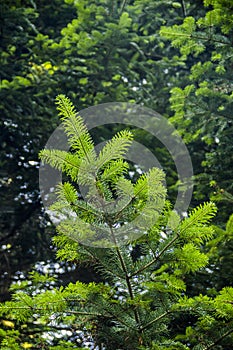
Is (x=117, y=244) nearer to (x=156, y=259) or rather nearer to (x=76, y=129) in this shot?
(x=156, y=259)

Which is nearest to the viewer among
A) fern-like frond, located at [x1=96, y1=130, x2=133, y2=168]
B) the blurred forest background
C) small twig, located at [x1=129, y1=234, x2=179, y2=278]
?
fern-like frond, located at [x1=96, y1=130, x2=133, y2=168]

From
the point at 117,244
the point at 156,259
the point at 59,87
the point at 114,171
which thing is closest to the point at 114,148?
the point at 114,171

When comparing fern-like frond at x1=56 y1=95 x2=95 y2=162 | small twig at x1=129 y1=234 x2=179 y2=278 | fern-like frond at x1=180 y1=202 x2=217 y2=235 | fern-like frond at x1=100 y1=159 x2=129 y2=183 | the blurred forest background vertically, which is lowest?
small twig at x1=129 y1=234 x2=179 y2=278

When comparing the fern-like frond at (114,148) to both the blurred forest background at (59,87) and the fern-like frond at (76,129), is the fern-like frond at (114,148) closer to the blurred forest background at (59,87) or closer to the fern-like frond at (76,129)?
the fern-like frond at (76,129)

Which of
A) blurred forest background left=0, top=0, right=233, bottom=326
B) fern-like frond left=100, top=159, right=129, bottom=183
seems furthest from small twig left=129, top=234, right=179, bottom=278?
blurred forest background left=0, top=0, right=233, bottom=326

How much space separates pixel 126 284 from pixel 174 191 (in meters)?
3.19

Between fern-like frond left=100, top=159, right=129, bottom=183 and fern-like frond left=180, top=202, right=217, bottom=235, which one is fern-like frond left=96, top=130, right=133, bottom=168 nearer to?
fern-like frond left=100, top=159, right=129, bottom=183

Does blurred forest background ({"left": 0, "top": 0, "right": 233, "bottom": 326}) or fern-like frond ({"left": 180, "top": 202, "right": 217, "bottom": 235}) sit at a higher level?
blurred forest background ({"left": 0, "top": 0, "right": 233, "bottom": 326})

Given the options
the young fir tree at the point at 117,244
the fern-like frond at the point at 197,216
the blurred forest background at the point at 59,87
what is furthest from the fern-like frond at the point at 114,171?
the blurred forest background at the point at 59,87

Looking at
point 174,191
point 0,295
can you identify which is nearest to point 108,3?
point 174,191

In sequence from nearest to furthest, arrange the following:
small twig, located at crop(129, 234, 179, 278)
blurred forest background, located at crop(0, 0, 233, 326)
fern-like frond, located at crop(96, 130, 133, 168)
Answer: fern-like frond, located at crop(96, 130, 133, 168) → small twig, located at crop(129, 234, 179, 278) → blurred forest background, located at crop(0, 0, 233, 326)

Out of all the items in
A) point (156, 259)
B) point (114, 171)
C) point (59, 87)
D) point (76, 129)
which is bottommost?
point (156, 259)

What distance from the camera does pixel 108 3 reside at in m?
6.65

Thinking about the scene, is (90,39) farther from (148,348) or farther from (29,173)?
(148,348)
